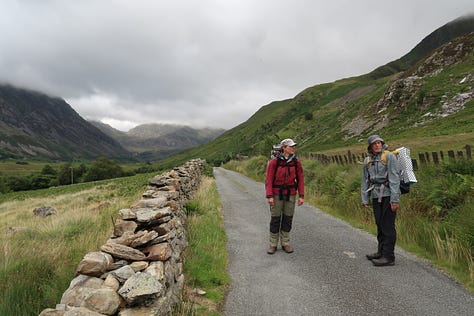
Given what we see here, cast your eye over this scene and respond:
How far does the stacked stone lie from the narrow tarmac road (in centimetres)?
128

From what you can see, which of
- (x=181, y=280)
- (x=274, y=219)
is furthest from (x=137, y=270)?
(x=274, y=219)

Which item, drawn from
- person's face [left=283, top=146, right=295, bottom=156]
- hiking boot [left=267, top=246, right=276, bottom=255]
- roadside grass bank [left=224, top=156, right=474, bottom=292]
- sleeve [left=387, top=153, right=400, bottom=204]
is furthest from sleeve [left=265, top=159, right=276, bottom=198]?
roadside grass bank [left=224, top=156, right=474, bottom=292]

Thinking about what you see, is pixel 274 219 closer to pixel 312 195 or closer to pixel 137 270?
pixel 137 270

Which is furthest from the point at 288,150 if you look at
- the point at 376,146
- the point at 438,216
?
the point at 438,216

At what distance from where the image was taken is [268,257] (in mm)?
6730

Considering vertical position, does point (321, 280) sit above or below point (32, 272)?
below

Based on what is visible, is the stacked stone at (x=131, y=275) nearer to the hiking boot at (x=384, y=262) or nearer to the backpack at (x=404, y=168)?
the hiking boot at (x=384, y=262)

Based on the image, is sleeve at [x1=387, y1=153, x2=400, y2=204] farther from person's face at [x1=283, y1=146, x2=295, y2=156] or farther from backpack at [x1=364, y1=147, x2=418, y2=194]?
person's face at [x1=283, y1=146, x2=295, y2=156]

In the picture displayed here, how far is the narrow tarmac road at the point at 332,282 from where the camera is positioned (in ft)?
14.6

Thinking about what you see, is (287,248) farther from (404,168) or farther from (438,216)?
(438,216)

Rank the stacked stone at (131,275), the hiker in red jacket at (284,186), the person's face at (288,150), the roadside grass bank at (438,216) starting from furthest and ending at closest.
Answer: the hiker in red jacket at (284,186)
the person's face at (288,150)
the roadside grass bank at (438,216)
the stacked stone at (131,275)

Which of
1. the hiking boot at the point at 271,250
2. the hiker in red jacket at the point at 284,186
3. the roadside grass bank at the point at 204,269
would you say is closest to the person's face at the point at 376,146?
the hiker in red jacket at the point at 284,186

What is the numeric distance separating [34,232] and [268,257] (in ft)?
22.5

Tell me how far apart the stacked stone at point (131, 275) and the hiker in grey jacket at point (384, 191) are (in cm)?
437
